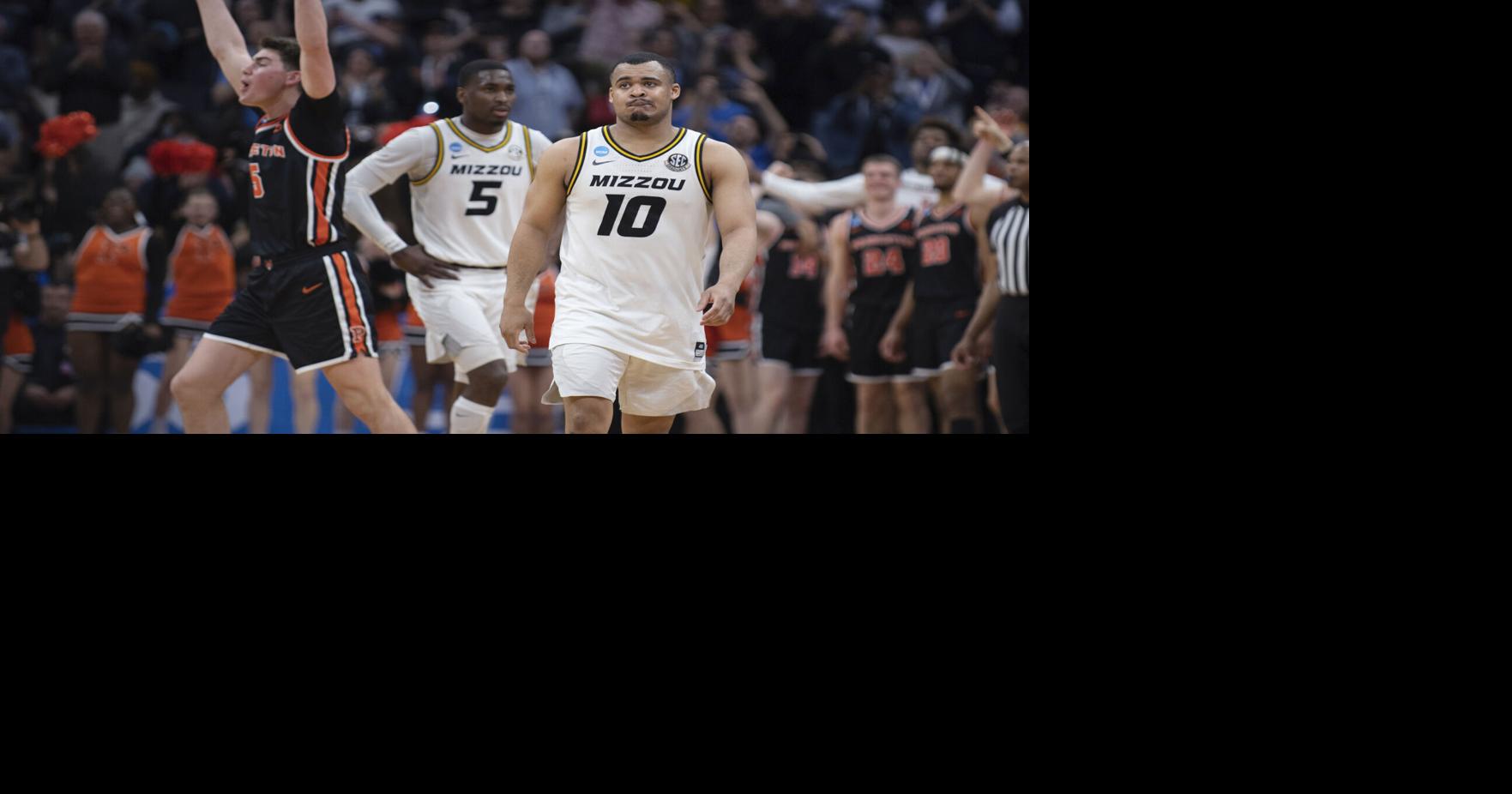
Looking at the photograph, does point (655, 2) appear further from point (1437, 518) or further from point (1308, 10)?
point (1437, 518)

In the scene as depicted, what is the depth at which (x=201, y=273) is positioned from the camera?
955 centimetres

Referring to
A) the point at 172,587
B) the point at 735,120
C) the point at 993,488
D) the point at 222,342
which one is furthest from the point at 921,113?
the point at 172,587

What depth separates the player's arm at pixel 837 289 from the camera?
31.1 feet

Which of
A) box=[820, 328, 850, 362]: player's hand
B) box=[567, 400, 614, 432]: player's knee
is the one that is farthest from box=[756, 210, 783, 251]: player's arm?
box=[567, 400, 614, 432]: player's knee

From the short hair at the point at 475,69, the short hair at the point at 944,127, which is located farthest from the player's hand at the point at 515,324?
the short hair at the point at 944,127

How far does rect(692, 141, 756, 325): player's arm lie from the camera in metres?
5.33

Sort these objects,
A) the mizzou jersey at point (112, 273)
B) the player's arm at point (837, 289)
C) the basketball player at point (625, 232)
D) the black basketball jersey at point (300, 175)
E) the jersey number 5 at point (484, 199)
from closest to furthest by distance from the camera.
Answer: the basketball player at point (625, 232) < the black basketball jersey at point (300, 175) < the jersey number 5 at point (484, 199) < the player's arm at point (837, 289) < the mizzou jersey at point (112, 273)

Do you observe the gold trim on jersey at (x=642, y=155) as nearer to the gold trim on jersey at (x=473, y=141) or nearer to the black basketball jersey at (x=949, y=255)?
the gold trim on jersey at (x=473, y=141)

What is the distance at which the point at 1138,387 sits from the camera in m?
4.84

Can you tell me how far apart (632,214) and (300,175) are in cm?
150

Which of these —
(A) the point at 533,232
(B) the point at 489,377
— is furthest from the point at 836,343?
(A) the point at 533,232

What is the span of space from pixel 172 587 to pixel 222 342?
2063 mm

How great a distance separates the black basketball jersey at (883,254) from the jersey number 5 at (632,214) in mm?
3802

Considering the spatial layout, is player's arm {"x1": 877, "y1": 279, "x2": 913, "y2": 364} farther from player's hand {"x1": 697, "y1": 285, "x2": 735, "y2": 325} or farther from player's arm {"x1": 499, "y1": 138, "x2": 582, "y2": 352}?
player's hand {"x1": 697, "y1": 285, "x2": 735, "y2": 325}
